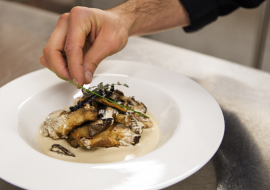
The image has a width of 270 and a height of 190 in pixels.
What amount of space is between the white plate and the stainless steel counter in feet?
0.44

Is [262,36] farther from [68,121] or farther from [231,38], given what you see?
[68,121]

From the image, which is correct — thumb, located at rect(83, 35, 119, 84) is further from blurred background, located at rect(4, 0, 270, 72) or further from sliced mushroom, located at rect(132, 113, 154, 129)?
blurred background, located at rect(4, 0, 270, 72)

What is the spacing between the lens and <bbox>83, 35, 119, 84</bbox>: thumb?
1087 millimetres

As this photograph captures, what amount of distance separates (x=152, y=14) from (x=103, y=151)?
2.90ft

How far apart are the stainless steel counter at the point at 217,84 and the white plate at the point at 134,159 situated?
0.13 meters

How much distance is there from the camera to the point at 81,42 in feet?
3.58

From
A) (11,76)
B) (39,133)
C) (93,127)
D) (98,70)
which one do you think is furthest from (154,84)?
(11,76)

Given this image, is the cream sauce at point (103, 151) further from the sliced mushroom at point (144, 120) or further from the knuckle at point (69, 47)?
the knuckle at point (69, 47)

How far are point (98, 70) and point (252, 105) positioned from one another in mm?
717

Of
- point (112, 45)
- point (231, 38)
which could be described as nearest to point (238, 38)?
point (231, 38)

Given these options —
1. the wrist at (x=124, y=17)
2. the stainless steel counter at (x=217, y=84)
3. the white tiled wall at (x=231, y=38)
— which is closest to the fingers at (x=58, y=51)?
the wrist at (x=124, y=17)

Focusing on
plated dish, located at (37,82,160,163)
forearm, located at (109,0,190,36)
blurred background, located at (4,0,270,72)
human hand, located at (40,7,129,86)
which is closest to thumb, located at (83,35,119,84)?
human hand, located at (40,7,129,86)

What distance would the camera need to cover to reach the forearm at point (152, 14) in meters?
1.39

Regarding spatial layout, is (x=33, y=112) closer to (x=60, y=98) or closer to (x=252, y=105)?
(x=60, y=98)
